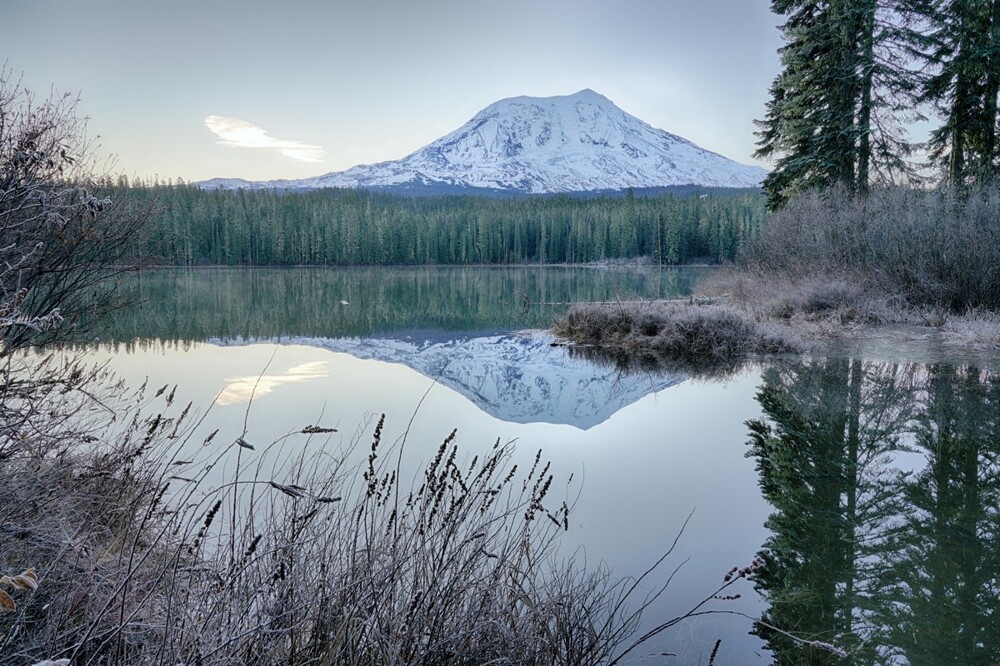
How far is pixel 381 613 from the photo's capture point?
326 centimetres

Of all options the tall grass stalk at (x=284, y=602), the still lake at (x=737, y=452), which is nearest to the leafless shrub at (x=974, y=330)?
the still lake at (x=737, y=452)

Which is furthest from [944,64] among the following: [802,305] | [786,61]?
[802,305]

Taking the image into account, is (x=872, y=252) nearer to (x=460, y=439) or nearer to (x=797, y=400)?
(x=797, y=400)

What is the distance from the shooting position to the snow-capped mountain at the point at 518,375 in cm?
1075

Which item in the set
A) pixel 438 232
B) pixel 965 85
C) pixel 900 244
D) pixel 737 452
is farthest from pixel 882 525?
pixel 438 232

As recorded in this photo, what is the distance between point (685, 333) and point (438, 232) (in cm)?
9262

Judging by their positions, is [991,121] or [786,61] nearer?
[991,121]

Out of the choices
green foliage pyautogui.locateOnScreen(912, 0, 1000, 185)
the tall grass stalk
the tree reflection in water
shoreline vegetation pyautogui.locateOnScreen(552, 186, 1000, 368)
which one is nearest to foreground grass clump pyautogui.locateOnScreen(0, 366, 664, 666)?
the tall grass stalk

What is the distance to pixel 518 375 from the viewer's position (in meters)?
13.9

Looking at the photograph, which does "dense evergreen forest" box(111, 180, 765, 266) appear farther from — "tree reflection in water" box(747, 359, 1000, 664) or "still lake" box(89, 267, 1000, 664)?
"tree reflection in water" box(747, 359, 1000, 664)

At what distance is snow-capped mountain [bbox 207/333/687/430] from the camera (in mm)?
10750

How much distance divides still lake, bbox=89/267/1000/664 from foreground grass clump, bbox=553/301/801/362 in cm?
157

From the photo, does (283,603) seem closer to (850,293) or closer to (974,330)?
(974,330)

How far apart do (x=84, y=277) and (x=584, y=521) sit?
670cm
